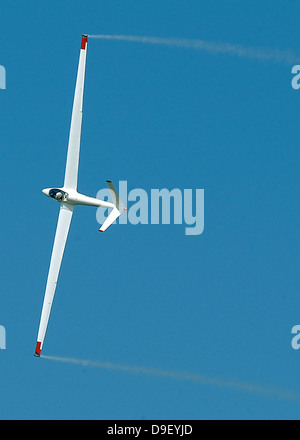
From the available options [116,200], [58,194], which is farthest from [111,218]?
[58,194]

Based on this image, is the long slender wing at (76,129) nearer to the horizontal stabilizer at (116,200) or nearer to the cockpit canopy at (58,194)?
the cockpit canopy at (58,194)

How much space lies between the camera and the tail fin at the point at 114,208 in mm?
65000

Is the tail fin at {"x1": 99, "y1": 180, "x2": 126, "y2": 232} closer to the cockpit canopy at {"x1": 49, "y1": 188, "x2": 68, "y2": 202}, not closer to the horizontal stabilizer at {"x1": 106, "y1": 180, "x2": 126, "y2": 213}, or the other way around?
the horizontal stabilizer at {"x1": 106, "y1": 180, "x2": 126, "y2": 213}

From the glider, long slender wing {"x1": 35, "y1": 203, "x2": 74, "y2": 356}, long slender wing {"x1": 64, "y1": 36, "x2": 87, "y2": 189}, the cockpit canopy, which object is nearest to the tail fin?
the glider

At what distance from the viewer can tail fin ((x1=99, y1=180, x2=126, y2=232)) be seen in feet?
213

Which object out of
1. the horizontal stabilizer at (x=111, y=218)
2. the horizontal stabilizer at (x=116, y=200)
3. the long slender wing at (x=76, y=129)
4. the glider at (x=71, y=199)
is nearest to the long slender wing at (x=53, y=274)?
the glider at (x=71, y=199)

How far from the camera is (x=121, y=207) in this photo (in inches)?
2591

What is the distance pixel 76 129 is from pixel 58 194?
13.8ft

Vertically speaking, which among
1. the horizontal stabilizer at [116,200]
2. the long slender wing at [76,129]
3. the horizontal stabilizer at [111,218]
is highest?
the long slender wing at [76,129]

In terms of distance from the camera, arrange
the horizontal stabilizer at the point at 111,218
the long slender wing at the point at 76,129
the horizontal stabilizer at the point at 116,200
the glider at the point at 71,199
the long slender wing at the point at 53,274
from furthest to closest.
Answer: the long slender wing at the point at 53,274 → the long slender wing at the point at 76,129 → the glider at the point at 71,199 → the horizontal stabilizer at the point at 116,200 → the horizontal stabilizer at the point at 111,218

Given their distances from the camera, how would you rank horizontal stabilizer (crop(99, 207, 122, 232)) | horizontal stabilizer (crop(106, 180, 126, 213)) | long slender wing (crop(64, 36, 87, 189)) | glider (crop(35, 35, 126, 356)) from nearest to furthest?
horizontal stabilizer (crop(99, 207, 122, 232))
horizontal stabilizer (crop(106, 180, 126, 213))
glider (crop(35, 35, 126, 356))
long slender wing (crop(64, 36, 87, 189))

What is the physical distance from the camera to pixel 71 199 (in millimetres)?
65625

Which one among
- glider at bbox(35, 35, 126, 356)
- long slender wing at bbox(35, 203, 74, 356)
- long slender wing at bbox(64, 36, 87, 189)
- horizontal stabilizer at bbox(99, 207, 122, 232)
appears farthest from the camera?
long slender wing at bbox(35, 203, 74, 356)
